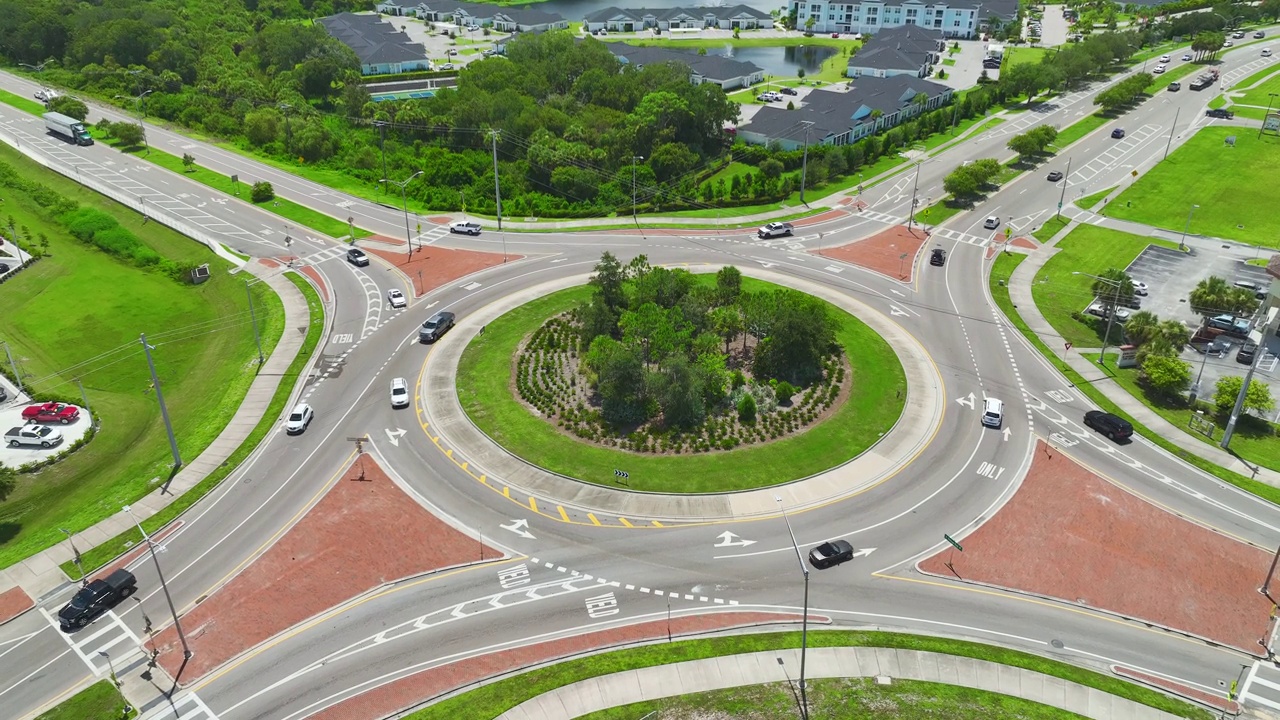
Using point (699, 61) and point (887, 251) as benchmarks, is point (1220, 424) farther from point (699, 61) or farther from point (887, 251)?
point (699, 61)

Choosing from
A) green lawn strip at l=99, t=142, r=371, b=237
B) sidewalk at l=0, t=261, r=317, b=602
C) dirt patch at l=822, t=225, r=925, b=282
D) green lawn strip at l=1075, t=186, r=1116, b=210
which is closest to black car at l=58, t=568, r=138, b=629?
sidewalk at l=0, t=261, r=317, b=602

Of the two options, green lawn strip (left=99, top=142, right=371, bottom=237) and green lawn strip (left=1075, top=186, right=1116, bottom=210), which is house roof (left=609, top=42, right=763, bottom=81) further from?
green lawn strip (left=99, top=142, right=371, bottom=237)

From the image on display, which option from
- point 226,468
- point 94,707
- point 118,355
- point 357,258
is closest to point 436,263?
point 357,258

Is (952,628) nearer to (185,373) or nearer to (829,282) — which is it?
(829,282)

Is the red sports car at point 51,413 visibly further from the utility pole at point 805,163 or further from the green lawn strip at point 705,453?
the utility pole at point 805,163

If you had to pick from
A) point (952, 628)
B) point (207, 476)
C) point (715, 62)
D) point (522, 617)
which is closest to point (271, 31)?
point (715, 62)

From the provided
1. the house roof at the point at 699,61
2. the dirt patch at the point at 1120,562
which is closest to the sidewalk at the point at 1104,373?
the dirt patch at the point at 1120,562
